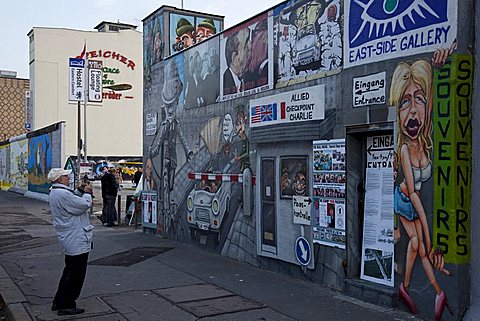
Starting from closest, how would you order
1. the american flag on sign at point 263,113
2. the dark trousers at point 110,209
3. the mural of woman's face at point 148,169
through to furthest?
the american flag on sign at point 263,113 → the mural of woman's face at point 148,169 → the dark trousers at point 110,209

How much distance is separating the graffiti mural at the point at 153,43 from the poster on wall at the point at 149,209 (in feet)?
9.16

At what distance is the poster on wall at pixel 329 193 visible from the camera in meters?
8.00

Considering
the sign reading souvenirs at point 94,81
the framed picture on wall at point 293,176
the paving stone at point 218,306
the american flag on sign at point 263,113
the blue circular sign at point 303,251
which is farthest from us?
the sign reading souvenirs at point 94,81

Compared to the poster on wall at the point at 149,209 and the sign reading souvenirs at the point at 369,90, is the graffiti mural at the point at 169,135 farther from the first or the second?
the sign reading souvenirs at the point at 369,90

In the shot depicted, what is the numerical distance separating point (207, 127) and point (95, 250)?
11.2 ft

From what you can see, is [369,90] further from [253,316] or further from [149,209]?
[149,209]

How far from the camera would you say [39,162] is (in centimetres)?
2886

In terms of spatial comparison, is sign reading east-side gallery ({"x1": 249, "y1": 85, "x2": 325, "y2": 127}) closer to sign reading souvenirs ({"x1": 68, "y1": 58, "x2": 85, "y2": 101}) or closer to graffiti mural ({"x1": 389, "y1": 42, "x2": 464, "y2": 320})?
graffiti mural ({"x1": 389, "y1": 42, "x2": 464, "y2": 320})

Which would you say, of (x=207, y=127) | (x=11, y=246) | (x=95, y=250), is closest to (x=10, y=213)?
(x=11, y=246)

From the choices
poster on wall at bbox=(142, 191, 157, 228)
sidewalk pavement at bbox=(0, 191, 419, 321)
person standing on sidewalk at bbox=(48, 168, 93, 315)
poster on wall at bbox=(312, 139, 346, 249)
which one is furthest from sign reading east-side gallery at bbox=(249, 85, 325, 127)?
poster on wall at bbox=(142, 191, 157, 228)

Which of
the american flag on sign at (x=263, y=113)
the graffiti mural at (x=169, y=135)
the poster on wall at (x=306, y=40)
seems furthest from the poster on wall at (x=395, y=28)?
the graffiti mural at (x=169, y=135)

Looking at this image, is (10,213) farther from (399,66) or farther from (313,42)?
(399,66)

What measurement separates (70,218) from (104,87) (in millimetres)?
42859

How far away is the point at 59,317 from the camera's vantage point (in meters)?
7.12
